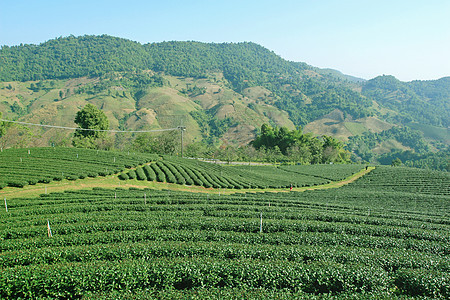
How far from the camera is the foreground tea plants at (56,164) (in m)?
35.2

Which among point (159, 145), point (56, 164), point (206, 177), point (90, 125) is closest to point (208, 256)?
point (206, 177)

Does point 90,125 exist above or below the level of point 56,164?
above

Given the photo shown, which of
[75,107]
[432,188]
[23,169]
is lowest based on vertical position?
[432,188]

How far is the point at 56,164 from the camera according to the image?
42219 millimetres

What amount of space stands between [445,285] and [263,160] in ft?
280

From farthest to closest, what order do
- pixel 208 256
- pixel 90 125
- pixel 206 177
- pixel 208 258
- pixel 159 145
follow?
pixel 159 145 → pixel 90 125 → pixel 206 177 → pixel 208 256 → pixel 208 258

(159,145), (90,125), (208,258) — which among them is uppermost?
(90,125)

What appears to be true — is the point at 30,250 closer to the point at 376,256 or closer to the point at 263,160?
the point at 376,256

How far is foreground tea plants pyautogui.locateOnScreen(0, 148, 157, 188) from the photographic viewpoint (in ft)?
115

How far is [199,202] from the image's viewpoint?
2914cm

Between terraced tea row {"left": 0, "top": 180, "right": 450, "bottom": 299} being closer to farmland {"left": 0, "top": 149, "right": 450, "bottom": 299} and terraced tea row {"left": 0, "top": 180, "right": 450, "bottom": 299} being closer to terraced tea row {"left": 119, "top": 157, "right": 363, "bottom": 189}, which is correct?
farmland {"left": 0, "top": 149, "right": 450, "bottom": 299}

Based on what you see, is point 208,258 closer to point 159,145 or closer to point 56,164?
point 56,164

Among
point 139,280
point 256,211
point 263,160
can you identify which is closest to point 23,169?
point 256,211

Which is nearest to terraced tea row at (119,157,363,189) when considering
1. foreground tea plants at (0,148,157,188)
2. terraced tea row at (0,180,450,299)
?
foreground tea plants at (0,148,157,188)
